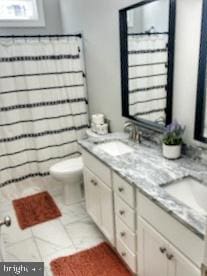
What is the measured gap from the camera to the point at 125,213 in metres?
1.71

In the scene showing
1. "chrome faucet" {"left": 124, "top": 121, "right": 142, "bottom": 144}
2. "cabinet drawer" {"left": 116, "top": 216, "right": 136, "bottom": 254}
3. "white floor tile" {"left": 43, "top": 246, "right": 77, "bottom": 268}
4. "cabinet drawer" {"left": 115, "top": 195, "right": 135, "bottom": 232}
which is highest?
"chrome faucet" {"left": 124, "top": 121, "right": 142, "bottom": 144}

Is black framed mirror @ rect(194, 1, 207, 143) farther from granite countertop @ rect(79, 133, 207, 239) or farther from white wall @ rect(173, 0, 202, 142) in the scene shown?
granite countertop @ rect(79, 133, 207, 239)

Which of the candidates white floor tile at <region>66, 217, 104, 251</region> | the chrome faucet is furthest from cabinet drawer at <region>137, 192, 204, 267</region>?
white floor tile at <region>66, 217, 104, 251</region>

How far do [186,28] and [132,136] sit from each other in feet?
3.30

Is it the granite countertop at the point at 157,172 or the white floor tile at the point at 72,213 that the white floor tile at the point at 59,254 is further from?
the granite countertop at the point at 157,172

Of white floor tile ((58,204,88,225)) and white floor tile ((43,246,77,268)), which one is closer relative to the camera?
white floor tile ((43,246,77,268))

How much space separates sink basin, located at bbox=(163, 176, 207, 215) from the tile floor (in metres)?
1.11

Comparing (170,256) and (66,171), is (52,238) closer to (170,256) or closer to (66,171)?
(66,171)

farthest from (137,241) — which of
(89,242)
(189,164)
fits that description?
(89,242)

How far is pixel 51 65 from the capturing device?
289cm

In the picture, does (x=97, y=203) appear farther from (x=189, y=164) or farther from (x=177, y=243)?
(x=177, y=243)

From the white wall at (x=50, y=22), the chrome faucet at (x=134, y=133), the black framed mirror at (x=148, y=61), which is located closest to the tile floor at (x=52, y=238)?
the chrome faucet at (x=134, y=133)

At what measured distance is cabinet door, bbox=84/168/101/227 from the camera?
7.08 feet

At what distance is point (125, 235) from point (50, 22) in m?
3.11
